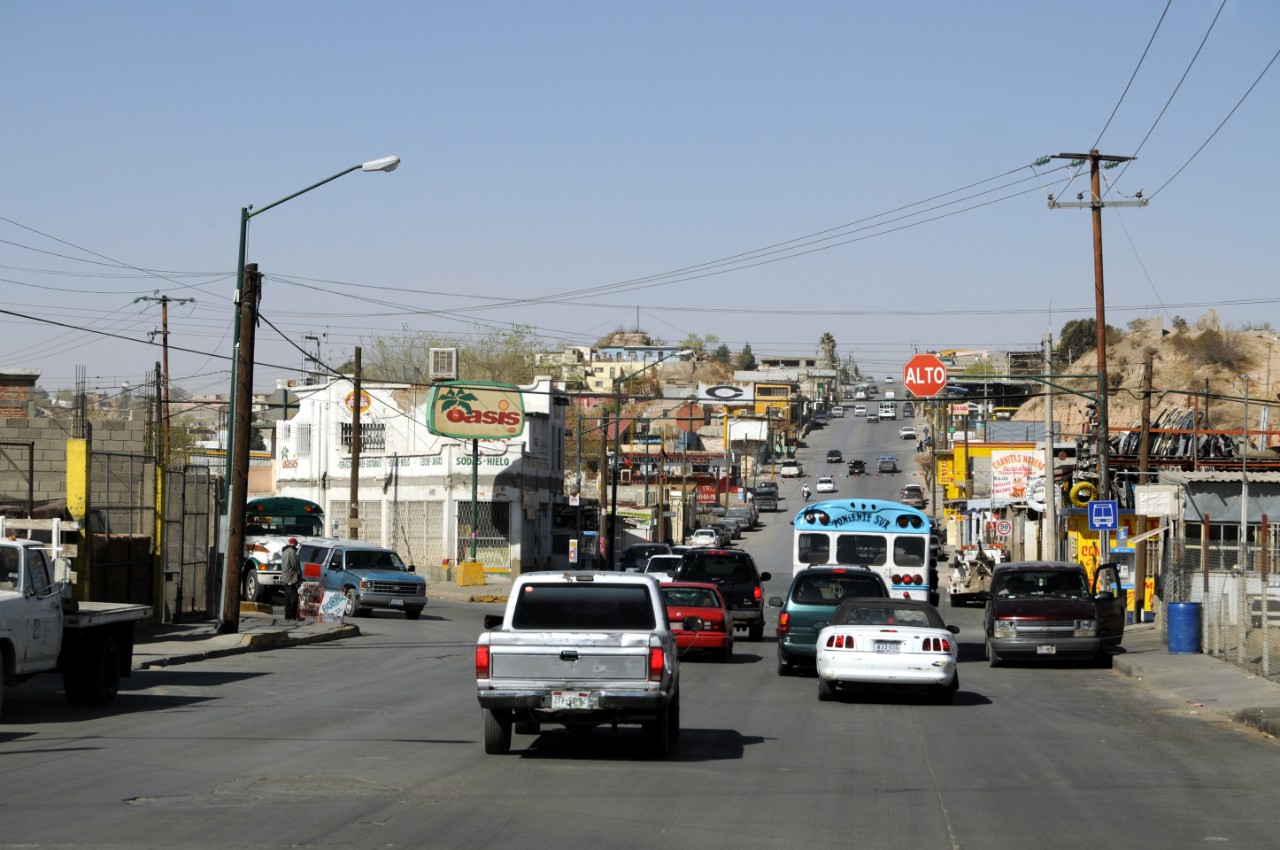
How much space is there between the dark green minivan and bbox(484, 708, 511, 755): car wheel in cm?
1014

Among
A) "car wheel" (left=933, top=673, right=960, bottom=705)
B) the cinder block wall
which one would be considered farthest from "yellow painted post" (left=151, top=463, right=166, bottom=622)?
"car wheel" (left=933, top=673, right=960, bottom=705)

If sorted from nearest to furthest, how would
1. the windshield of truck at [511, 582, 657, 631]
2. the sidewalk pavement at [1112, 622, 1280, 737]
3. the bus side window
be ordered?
the windshield of truck at [511, 582, 657, 631] < the sidewalk pavement at [1112, 622, 1280, 737] < the bus side window

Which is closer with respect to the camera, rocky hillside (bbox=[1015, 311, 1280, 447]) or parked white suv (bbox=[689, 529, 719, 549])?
parked white suv (bbox=[689, 529, 719, 549])

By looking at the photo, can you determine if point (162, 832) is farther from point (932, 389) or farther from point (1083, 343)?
point (1083, 343)

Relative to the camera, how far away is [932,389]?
3909 cm

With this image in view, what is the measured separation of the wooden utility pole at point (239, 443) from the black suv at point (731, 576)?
9.37 metres

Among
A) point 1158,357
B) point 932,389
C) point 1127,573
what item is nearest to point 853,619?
point 932,389

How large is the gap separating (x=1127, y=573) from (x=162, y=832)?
37.3 metres

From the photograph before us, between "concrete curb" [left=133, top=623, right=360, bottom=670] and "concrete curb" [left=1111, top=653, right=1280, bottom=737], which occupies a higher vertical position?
"concrete curb" [left=1111, top=653, right=1280, bottom=737]

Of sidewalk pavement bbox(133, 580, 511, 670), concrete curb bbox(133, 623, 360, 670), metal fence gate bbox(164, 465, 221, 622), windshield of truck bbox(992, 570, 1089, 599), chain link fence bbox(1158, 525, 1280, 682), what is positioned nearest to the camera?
chain link fence bbox(1158, 525, 1280, 682)

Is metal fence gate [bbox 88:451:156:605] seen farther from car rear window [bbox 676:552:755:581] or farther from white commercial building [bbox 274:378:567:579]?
white commercial building [bbox 274:378:567:579]

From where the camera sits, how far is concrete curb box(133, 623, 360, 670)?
946 inches

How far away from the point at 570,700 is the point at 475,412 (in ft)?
157

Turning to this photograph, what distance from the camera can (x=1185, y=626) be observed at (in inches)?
1089
